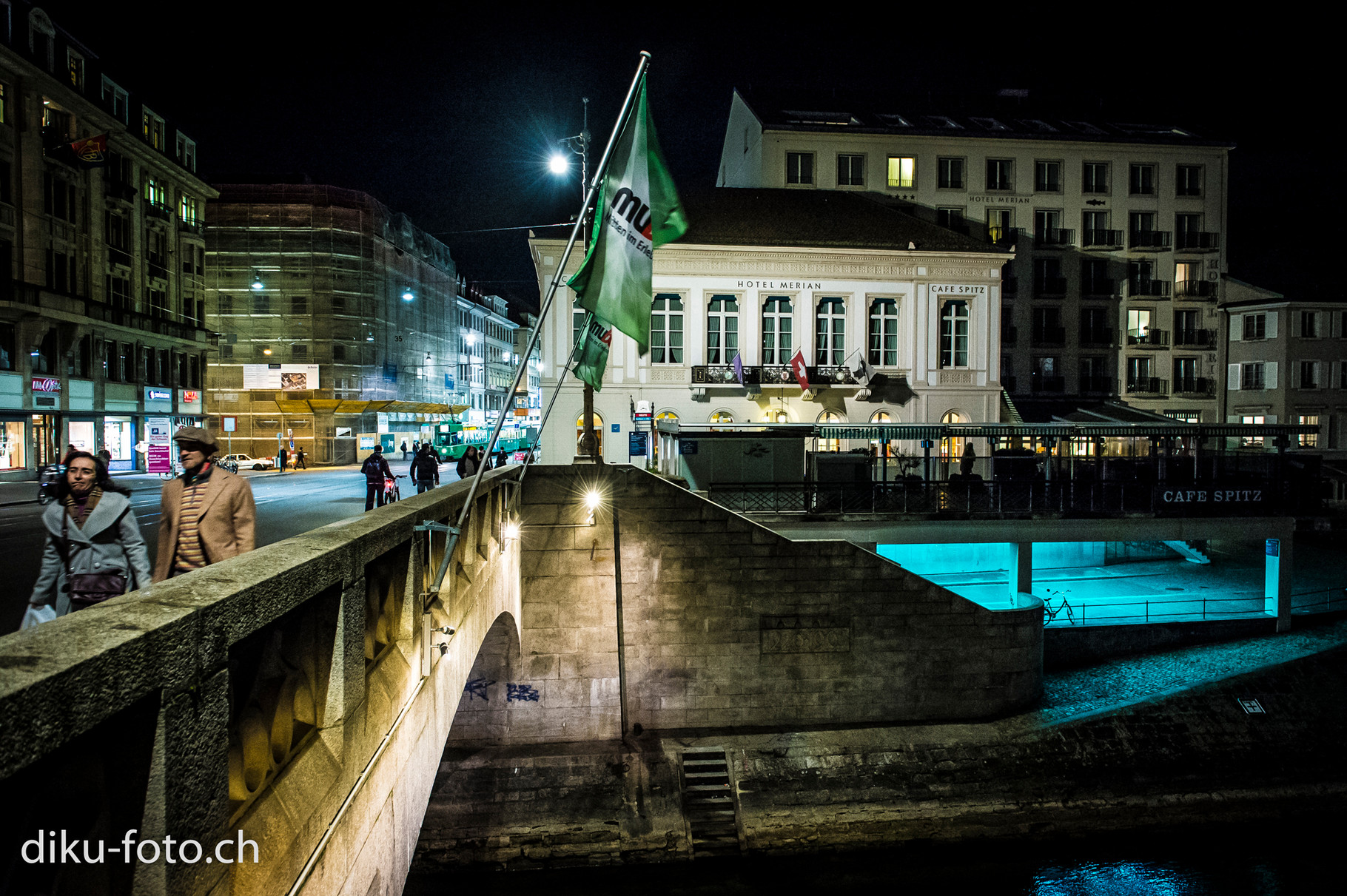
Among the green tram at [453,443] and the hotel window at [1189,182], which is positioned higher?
the hotel window at [1189,182]

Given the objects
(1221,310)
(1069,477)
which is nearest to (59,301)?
(1069,477)

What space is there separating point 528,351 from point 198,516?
287 cm

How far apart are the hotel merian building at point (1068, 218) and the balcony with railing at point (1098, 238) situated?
0.06m

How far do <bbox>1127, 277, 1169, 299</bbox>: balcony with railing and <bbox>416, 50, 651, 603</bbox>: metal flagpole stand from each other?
4239 cm

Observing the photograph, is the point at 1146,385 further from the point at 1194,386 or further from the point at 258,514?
the point at 258,514

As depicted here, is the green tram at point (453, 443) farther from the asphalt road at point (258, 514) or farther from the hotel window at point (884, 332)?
the hotel window at point (884, 332)

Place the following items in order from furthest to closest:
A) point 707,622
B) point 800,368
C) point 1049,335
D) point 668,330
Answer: point 1049,335
point 668,330
point 800,368
point 707,622

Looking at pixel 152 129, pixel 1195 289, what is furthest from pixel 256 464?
pixel 1195 289

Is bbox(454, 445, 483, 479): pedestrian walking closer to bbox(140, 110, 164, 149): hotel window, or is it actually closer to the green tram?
the green tram

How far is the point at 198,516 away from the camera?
5105mm

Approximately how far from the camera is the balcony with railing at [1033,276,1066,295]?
1561 inches

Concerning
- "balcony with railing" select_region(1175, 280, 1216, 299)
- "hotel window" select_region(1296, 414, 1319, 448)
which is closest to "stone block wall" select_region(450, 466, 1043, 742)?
"balcony with railing" select_region(1175, 280, 1216, 299)

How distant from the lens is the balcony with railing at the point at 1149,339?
4053 centimetres

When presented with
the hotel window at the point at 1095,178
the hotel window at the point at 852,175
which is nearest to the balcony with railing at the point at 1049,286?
the hotel window at the point at 1095,178
